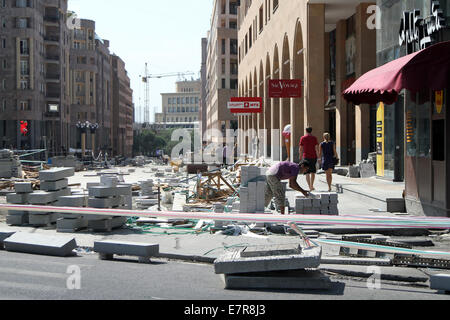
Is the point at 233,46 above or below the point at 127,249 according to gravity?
above

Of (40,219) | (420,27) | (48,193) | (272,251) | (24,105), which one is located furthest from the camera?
(24,105)

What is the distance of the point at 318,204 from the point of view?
1299 centimetres

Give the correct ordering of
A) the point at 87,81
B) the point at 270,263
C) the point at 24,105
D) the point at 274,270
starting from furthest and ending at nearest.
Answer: the point at 87,81
the point at 24,105
the point at 274,270
the point at 270,263

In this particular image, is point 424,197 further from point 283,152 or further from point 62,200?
point 283,152

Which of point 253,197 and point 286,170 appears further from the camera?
point 253,197

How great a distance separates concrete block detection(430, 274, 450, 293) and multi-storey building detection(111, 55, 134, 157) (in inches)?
5117

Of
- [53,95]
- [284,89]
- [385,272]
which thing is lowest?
[385,272]

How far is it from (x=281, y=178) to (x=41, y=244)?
553cm

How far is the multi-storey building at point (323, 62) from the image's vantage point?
26.2 meters

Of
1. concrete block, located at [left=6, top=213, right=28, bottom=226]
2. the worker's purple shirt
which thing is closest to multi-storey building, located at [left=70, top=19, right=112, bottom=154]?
concrete block, located at [left=6, top=213, right=28, bottom=226]

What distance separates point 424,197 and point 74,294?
874cm

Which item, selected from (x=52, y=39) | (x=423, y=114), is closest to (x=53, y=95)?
(x=52, y=39)

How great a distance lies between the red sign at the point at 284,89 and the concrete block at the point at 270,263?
21.2 metres

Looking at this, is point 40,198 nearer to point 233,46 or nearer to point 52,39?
point 233,46
